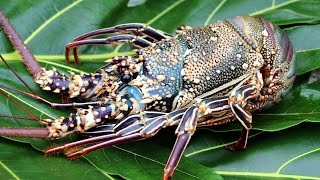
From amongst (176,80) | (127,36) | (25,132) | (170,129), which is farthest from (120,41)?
(25,132)

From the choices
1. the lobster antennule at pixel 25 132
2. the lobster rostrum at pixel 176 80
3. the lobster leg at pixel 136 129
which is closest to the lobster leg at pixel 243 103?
the lobster rostrum at pixel 176 80

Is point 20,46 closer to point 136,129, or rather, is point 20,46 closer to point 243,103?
point 136,129

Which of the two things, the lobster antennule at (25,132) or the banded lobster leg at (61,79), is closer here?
the lobster antennule at (25,132)

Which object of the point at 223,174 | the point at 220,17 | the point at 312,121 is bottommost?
the point at 223,174

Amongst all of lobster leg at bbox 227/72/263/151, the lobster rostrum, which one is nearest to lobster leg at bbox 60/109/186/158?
the lobster rostrum

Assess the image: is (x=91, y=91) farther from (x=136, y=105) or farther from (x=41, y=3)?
(x=41, y=3)

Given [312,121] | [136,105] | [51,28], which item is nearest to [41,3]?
[51,28]

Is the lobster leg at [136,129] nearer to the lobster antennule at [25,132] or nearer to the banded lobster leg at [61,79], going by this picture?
the lobster antennule at [25,132]
